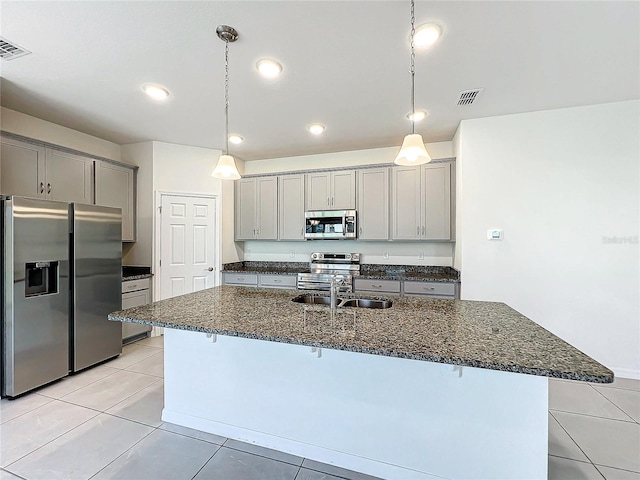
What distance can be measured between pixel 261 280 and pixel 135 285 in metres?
1.58

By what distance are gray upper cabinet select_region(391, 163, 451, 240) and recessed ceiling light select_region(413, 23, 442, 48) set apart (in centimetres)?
192

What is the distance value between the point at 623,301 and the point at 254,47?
403 centimetres

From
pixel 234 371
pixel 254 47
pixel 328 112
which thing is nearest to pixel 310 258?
pixel 328 112

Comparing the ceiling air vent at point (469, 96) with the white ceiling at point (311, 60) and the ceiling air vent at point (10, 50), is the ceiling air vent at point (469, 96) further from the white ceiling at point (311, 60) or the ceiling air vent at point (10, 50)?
the ceiling air vent at point (10, 50)

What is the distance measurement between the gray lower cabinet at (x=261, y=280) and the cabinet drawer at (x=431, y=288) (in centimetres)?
152

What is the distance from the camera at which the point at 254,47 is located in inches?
81.0

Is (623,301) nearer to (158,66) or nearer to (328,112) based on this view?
(328,112)

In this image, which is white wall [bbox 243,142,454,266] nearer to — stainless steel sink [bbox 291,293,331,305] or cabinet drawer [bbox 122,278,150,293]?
cabinet drawer [bbox 122,278,150,293]

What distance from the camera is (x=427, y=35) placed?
1.92m

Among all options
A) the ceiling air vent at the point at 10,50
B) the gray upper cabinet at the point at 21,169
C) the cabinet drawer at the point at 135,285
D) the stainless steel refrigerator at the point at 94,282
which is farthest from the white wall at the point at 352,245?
the ceiling air vent at the point at 10,50

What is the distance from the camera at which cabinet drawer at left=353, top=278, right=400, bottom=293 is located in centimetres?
362

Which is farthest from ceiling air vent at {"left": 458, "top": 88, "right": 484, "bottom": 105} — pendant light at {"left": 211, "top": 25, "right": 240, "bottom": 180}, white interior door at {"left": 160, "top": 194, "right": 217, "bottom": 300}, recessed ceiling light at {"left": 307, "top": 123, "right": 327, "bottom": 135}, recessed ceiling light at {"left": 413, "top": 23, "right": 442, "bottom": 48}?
white interior door at {"left": 160, "top": 194, "right": 217, "bottom": 300}

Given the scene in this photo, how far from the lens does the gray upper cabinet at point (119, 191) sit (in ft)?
12.1

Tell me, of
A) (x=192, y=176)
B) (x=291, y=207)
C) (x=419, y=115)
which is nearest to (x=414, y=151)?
(x=419, y=115)
